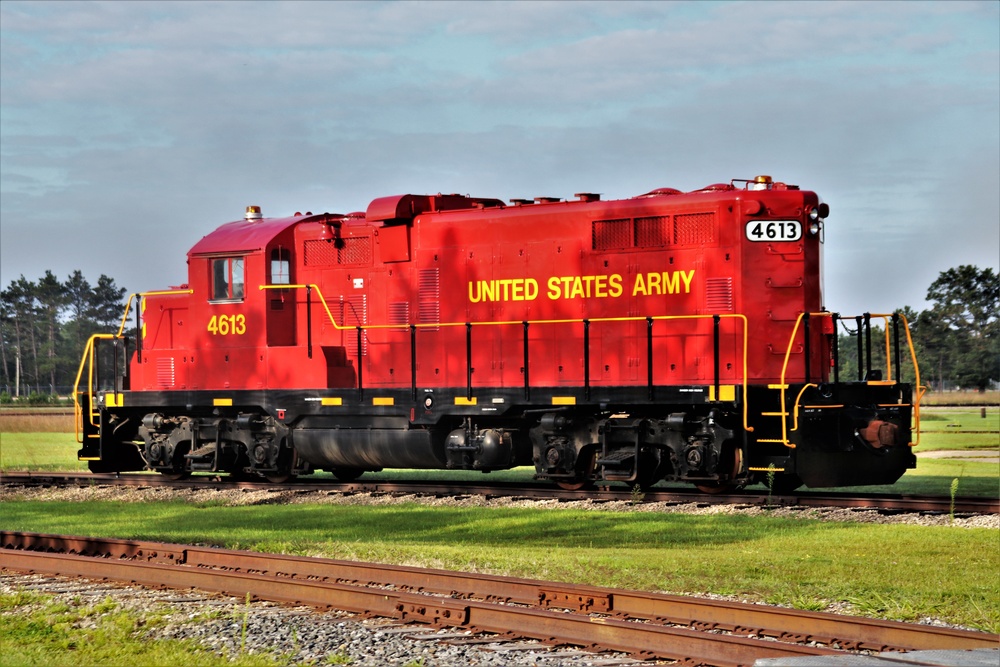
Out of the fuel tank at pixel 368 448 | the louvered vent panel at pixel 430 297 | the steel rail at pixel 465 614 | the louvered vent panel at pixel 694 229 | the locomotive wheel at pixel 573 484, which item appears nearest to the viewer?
the steel rail at pixel 465 614

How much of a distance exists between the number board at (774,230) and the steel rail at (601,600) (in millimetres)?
7370

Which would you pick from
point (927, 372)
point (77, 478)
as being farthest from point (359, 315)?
point (927, 372)

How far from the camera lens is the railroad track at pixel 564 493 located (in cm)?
1393

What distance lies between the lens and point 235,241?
17781 millimetres

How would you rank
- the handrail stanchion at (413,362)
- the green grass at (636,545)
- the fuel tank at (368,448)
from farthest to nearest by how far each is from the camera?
the fuel tank at (368,448)
the handrail stanchion at (413,362)
the green grass at (636,545)

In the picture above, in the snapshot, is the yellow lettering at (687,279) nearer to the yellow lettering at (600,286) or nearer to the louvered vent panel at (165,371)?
the yellow lettering at (600,286)

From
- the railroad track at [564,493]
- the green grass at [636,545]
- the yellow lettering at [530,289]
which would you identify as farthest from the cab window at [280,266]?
the yellow lettering at [530,289]

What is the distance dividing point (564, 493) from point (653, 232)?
338 centimetres

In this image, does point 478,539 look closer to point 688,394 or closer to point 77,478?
point 688,394

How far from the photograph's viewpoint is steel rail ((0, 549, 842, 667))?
6.51 meters

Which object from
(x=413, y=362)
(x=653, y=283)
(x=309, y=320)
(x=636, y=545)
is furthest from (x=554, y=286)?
(x=636, y=545)

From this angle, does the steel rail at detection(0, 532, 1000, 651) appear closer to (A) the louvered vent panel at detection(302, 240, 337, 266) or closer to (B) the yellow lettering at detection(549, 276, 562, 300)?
(B) the yellow lettering at detection(549, 276, 562, 300)

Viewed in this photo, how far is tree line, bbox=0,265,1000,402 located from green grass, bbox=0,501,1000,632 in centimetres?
4553

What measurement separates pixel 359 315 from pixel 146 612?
946 cm
